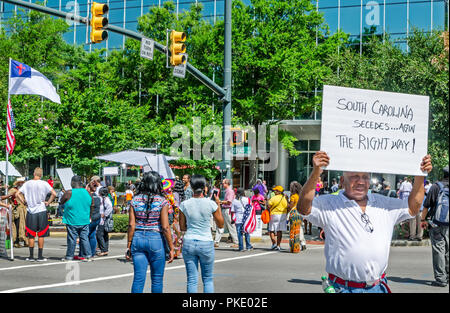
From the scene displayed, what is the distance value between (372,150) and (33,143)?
32.5 meters

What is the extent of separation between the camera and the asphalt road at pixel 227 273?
32.0 feet

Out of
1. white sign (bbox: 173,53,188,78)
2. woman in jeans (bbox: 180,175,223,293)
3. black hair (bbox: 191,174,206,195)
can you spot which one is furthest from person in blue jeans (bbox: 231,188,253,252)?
black hair (bbox: 191,174,206,195)

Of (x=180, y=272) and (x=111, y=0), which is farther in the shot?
(x=111, y=0)

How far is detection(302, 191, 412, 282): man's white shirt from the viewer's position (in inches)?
170

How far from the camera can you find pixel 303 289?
9805 mm

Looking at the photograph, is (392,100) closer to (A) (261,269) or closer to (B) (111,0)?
(A) (261,269)

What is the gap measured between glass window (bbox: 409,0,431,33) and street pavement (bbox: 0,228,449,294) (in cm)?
2708

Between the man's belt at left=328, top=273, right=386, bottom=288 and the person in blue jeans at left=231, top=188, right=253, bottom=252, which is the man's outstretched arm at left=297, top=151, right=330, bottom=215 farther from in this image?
the person in blue jeans at left=231, top=188, right=253, bottom=252

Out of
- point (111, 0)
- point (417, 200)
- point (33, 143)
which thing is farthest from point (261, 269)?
point (111, 0)

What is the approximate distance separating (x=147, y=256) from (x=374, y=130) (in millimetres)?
3446

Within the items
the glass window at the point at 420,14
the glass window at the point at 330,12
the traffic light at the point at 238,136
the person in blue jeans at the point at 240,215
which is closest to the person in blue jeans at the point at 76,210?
the person in blue jeans at the point at 240,215

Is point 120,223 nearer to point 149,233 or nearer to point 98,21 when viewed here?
point 98,21

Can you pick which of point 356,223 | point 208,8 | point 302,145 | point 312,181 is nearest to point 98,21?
point 312,181
